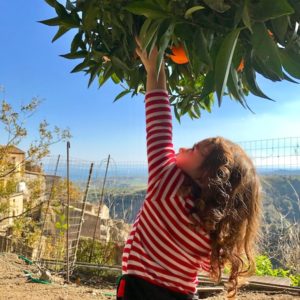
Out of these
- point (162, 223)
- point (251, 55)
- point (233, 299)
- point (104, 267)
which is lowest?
point (104, 267)

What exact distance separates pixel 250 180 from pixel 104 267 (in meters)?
3.57

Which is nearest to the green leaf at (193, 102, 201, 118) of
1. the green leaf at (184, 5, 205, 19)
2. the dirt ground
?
the green leaf at (184, 5, 205, 19)

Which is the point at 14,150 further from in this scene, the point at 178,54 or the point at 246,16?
the point at 246,16

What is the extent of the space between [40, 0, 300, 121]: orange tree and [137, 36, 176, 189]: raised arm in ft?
0.20

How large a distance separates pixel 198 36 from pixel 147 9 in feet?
Result: 0.29

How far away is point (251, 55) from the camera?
0.68 m

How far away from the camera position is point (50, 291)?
344 centimetres

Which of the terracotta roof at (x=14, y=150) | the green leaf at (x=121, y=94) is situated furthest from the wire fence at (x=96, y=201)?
the green leaf at (x=121, y=94)

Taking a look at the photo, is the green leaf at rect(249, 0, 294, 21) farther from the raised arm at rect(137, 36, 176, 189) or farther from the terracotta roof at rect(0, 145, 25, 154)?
the terracotta roof at rect(0, 145, 25, 154)

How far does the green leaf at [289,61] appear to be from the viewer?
604 mm

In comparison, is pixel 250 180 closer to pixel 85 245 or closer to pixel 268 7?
pixel 268 7

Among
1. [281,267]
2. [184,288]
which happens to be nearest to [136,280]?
Answer: [184,288]

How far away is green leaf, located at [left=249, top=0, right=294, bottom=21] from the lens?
1.67ft

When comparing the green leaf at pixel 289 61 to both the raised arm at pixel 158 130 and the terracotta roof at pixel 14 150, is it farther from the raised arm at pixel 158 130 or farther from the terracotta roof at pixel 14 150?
the terracotta roof at pixel 14 150
